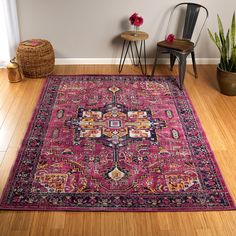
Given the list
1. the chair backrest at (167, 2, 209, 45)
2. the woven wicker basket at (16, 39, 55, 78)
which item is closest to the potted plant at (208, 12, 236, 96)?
the chair backrest at (167, 2, 209, 45)

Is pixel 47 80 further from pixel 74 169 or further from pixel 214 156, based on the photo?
pixel 214 156

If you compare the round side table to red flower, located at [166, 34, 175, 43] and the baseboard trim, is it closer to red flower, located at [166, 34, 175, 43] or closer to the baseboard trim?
the baseboard trim

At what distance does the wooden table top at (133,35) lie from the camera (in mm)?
3815

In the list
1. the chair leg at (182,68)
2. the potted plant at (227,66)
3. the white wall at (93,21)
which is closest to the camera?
the potted plant at (227,66)

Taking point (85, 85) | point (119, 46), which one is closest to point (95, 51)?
point (119, 46)

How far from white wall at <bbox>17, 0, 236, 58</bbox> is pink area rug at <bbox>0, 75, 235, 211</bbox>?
64cm

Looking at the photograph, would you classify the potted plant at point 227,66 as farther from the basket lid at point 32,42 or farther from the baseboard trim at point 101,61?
the basket lid at point 32,42

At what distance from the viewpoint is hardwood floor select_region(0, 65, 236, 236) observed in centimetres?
214

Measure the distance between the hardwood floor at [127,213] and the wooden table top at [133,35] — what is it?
43 cm

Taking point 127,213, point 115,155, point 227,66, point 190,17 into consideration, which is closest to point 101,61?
point 190,17

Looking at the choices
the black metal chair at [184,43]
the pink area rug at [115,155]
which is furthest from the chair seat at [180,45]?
the pink area rug at [115,155]

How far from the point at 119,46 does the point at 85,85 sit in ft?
2.38

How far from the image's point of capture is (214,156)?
2.75m

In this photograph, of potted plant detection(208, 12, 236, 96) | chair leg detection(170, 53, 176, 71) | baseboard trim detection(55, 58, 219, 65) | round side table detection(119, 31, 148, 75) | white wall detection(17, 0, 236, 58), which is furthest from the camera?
baseboard trim detection(55, 58, 219, 65)
